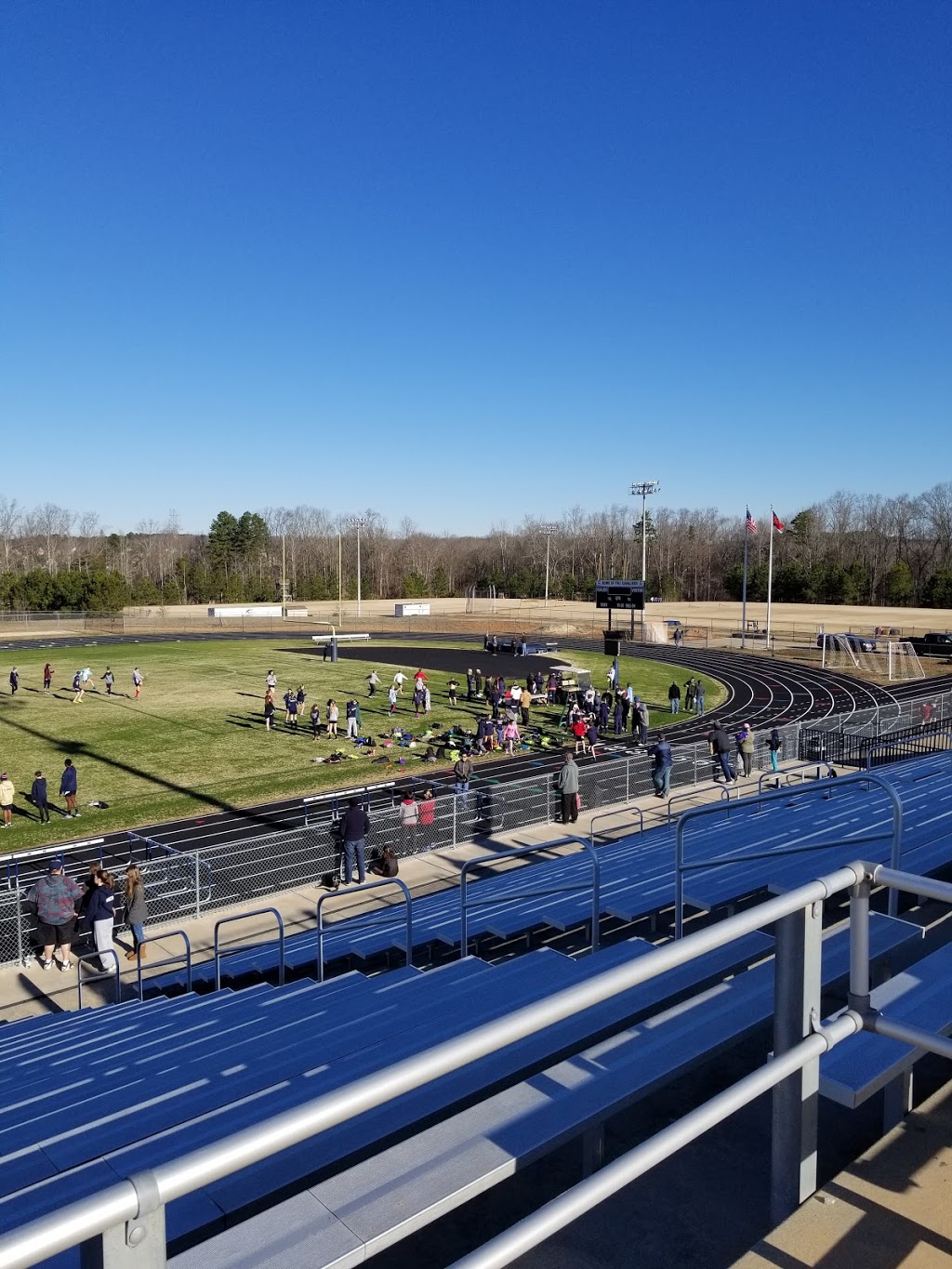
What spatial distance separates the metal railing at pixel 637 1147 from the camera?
137 cm

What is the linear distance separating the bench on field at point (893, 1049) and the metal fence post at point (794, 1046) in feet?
0.70

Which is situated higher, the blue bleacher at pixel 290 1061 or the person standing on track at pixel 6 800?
the blue bleacher at pixel 290 1061

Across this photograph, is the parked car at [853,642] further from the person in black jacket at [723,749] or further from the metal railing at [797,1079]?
the metal railing at [797,1079]

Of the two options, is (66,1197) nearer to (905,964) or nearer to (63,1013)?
(905,964)

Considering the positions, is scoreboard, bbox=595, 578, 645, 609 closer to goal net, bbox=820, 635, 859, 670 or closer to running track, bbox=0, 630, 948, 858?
running track, bbox=0, 630, 948, 858

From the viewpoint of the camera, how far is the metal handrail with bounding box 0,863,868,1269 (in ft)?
4.23

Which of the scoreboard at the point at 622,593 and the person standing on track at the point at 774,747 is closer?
the person standing on track at the point at 774,747

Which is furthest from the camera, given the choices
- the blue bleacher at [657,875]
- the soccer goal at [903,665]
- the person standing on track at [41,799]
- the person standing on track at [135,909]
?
the soccer goal at [903,665]

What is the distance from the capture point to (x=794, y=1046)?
7.86ft

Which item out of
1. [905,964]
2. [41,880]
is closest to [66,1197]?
[905,964]

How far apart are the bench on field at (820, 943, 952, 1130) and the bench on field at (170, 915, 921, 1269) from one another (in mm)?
423

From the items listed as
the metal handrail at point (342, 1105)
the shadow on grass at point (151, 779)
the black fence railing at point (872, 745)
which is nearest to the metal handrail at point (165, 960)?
the shadow on grass at point (151, 779)

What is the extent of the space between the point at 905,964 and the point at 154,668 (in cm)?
5316

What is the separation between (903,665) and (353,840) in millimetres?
44659
